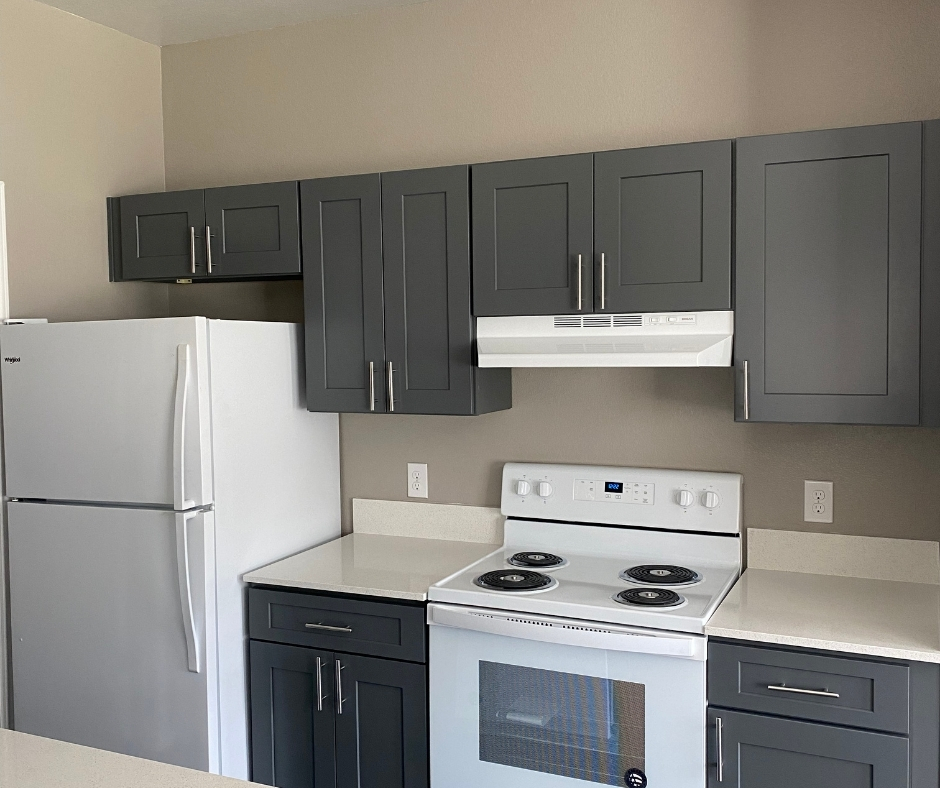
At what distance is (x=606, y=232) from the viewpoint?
2.57 m

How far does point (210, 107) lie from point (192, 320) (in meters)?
1.29

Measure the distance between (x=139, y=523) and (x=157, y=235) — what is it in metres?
1.11

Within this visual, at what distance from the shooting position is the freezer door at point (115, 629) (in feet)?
8.65

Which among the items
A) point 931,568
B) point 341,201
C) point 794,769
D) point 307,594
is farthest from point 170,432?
→ point 931,568

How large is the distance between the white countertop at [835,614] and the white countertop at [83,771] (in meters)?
1.30

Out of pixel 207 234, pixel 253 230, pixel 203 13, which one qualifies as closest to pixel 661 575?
pixel 253 230

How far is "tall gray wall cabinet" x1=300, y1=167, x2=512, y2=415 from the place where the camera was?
2.79m

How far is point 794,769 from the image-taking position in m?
2.17

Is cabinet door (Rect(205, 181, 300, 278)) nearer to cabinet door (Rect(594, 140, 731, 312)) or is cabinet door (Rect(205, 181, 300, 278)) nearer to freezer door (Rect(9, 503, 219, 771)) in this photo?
freezer door (Rect(9, 503, 219, 771))

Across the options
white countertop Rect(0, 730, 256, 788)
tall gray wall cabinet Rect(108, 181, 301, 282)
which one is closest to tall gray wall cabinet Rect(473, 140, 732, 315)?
tall gray wall cabinet Rect(108, 181, 301, 282)

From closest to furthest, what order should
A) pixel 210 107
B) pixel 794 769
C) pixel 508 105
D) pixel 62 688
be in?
pixel 794 769 < pixel 62 688 < pixel 508 105 < pixel 210 107

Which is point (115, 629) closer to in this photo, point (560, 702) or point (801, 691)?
point (560, 702)

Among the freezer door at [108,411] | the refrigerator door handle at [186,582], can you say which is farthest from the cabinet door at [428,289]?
the refrigerator door handle at [186,582]

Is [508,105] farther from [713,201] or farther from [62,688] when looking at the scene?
[62,688]
